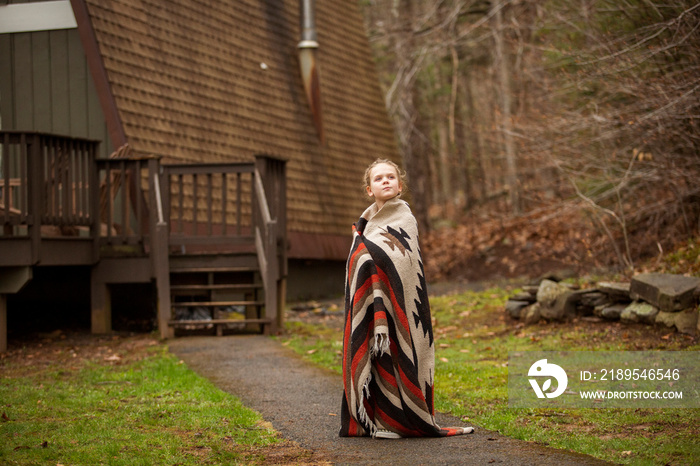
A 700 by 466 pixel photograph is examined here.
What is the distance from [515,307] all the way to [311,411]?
199 inches

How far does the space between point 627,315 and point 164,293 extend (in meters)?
5.44

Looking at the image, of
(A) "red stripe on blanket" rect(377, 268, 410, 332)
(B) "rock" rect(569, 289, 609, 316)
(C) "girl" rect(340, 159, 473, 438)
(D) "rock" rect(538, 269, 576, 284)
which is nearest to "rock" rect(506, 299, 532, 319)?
(D) "rock" rect(538, 269, 576, 284)

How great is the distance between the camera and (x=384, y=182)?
5.05 m

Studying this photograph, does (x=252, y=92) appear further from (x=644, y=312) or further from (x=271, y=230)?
(x=644, y=312)

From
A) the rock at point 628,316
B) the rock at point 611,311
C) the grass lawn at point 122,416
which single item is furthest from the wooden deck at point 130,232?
the rock at point 628,316

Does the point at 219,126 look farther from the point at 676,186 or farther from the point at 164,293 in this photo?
the point at 676,186

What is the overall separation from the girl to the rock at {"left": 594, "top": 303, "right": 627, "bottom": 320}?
4.68 m

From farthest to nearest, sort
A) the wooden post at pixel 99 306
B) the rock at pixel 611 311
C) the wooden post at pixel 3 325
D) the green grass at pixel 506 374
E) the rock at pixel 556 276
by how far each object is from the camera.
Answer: the rock at pixel 556 276 < the wooden post at pixel 99 306 < the rock at pixel 611 311 < the wooden post at pixel 3 325 < the green grass at pixel 506 374

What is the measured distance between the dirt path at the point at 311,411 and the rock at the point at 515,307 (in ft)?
10.3

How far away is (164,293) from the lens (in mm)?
9688

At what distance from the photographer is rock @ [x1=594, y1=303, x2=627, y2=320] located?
353 inches

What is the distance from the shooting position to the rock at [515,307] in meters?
10.1

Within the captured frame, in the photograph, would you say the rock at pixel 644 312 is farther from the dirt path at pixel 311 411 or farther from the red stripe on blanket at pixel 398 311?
the red stripe on blanket at pixel 398 311

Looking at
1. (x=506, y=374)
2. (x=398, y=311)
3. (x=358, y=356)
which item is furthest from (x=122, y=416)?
(x=506, y=374)
